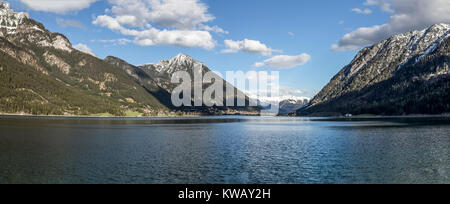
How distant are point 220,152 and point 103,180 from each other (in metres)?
34.2

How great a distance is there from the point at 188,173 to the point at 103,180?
41.7ft

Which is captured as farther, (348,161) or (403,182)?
(348,161)

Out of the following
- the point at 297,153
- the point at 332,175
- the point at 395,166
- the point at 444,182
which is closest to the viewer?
the point at 444,182

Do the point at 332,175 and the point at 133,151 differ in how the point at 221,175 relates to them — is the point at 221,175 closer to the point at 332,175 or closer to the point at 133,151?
the point at 332,175

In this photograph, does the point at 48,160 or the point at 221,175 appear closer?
the point at 221,175

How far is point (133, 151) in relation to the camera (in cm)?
7519

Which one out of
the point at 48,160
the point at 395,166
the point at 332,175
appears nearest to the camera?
the point at 332,175

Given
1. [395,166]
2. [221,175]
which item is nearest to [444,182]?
[395,166]

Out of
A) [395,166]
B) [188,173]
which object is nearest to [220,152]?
[188,173]

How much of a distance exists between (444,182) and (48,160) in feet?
216

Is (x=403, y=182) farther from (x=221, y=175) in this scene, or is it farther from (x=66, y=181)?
(x=66, y=181)
